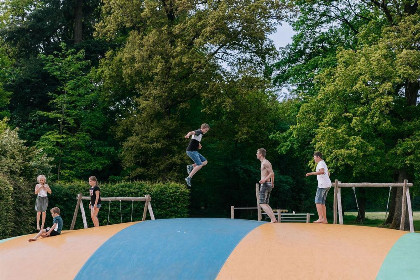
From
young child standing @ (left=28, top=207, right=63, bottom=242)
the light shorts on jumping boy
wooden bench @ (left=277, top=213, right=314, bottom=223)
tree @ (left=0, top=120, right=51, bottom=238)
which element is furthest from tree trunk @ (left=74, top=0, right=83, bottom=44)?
the light shorts on jumping boy

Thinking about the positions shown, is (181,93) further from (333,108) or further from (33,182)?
(33,182)

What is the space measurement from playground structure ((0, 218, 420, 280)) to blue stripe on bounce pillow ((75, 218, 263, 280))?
1 cm

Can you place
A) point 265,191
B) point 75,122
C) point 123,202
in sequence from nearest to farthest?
point 265,191
point 123,202
point 75,122

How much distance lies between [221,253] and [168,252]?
0.83 m

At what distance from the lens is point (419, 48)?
30469 millimetres

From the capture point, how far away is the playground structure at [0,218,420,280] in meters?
8.33

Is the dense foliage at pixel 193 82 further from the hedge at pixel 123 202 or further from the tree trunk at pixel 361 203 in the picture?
the hedge at pixel 123 202

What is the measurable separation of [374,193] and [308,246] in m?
32.1

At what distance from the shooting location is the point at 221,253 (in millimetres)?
9078

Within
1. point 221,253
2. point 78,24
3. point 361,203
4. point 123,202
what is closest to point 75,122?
point 78,24

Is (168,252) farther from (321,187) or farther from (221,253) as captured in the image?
(321,187)

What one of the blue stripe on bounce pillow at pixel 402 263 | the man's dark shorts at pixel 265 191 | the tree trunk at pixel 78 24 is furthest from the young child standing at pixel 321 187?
the tree trunk at pixel 78 24

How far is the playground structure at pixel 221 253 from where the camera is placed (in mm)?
8328

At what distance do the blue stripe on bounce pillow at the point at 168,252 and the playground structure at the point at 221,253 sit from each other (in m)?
0.01
